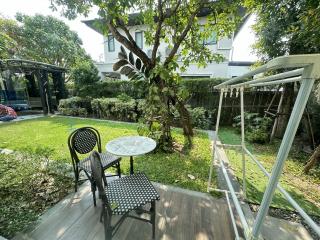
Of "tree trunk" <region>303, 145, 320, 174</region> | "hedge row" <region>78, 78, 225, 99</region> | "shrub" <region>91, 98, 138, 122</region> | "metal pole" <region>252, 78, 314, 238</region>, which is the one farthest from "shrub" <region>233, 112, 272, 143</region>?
"metal pole" <region>252, 78, 314, 238</region>

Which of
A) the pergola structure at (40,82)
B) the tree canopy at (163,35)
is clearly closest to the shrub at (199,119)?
the tree canopy at (163,35)

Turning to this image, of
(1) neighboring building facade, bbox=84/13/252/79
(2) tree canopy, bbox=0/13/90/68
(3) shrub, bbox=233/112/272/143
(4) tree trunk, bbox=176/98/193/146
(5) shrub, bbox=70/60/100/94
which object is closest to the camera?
(4) tree trunk, bbox=176/98/193/146

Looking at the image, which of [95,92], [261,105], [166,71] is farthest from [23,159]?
[261,105]

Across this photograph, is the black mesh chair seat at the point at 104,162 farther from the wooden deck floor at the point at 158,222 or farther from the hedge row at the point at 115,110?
the hedge row at the point at 115,110

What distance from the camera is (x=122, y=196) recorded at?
1.73 m

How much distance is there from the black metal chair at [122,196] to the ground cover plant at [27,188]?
3.69 ft

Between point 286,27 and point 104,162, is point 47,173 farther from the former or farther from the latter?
point 286,27

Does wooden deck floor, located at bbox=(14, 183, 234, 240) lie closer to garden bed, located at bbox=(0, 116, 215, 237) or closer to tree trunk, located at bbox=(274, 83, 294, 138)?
garden bed, located at bbox=(0, 116, 215, 237)

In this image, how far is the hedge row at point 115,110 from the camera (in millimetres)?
6312

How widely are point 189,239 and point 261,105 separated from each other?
249 inches

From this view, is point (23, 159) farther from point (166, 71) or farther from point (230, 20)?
point (230, 20)

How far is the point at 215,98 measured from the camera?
7051 millimetres

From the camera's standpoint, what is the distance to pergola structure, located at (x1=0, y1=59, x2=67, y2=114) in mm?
8367

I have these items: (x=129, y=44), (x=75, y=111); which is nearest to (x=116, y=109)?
(x=75, y=111)
